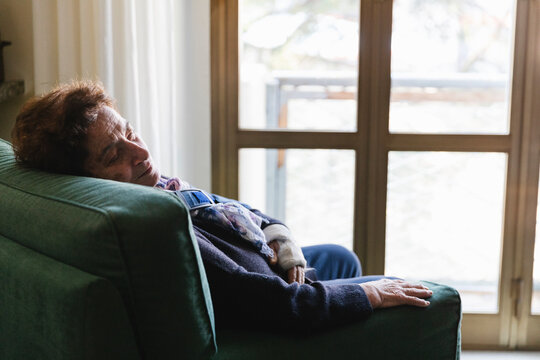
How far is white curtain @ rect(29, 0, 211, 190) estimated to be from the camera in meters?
1.92

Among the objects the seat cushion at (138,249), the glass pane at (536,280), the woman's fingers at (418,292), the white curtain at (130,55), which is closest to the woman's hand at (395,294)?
the woman's fingers at (418,292)

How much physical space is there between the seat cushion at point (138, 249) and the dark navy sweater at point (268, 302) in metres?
0.13

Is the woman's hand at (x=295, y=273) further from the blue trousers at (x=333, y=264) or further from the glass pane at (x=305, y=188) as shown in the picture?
the glass pane at (x=305, y=188)

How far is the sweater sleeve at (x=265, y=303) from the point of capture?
1.22 meters

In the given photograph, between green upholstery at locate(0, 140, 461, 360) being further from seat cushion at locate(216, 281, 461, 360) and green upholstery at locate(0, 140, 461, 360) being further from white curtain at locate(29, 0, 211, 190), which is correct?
white curtain at locate(29, 0, 211, 190)

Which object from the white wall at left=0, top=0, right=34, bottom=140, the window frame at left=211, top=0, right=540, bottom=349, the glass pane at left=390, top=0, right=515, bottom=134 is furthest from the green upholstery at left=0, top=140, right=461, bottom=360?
the glass pane at left=390, top=0, right=515, bottom=134

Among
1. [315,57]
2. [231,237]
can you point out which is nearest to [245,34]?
[315,57]

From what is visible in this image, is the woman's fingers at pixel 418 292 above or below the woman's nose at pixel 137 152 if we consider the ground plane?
below

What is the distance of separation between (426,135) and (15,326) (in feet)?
5.42

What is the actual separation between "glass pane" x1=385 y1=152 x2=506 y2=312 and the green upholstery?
4.39 ft

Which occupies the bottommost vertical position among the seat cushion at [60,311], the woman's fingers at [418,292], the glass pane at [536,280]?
the glass pane at [536,280]

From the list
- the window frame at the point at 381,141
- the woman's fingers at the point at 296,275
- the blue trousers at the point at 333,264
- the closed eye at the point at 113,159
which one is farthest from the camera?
the window frame at the point at 381,141

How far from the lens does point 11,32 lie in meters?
2.11

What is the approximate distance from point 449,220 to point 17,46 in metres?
1.64
